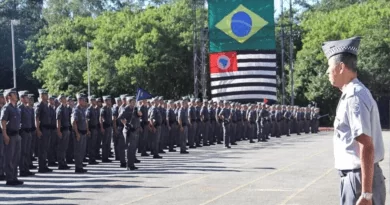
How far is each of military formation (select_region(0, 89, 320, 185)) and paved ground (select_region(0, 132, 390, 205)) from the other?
0.54 m

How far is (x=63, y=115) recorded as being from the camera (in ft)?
65.2

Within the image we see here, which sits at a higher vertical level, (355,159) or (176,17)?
(176,17)

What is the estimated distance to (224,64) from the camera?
41031mm

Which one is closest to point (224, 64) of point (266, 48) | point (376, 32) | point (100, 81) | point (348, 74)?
point (266, 48)

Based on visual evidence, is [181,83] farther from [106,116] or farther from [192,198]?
[192,198]

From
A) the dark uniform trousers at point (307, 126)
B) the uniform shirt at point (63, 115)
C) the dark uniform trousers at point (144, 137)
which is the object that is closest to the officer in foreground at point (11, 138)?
the uniform shirt at point (63, 115)

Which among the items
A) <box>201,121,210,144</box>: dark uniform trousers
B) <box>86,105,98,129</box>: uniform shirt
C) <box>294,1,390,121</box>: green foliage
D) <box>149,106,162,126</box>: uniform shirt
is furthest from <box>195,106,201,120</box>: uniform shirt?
<box>294,1,390,121</box>: green foliage

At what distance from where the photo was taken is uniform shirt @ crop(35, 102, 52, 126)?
761 inches

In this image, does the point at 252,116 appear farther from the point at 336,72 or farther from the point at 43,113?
the point at 336,72

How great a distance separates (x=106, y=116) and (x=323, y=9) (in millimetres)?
64078

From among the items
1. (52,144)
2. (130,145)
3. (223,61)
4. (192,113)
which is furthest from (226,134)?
(130,145)

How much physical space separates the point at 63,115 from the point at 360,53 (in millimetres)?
43798

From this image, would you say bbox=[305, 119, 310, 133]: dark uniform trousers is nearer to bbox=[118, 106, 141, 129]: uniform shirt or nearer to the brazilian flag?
the brazilian flag

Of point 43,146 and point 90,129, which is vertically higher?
point 90,129
